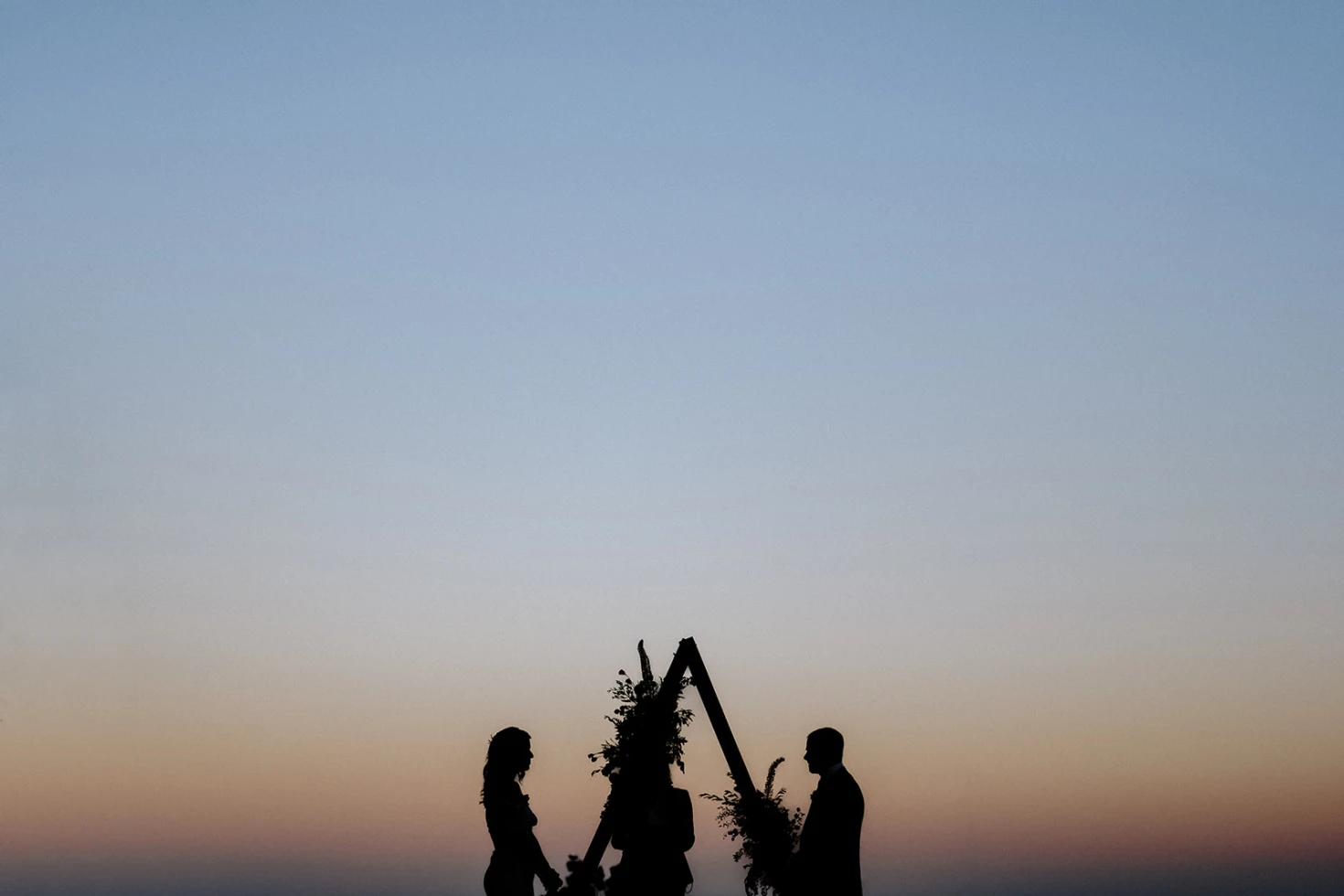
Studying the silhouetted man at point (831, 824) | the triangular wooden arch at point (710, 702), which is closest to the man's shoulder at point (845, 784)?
the silhouetted man at point (831, 824)

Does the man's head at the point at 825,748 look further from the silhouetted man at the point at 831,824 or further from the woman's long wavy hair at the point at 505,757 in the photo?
the woman's long wavy hair at the point at 505,757

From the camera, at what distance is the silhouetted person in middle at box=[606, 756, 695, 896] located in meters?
14.3

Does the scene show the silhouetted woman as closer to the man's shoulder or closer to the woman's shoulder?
the woman's shoulder

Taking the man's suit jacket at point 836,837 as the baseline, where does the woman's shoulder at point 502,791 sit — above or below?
above

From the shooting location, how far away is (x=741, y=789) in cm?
1487

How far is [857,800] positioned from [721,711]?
213cm

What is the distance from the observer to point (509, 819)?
13383 mm

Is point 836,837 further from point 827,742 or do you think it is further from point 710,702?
point 710,702

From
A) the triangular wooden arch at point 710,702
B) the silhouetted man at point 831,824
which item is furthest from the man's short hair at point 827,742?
the triangular wooden arch at point 710,702

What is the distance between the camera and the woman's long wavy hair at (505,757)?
1338 cm

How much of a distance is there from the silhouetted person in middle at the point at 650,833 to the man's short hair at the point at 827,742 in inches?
70.9

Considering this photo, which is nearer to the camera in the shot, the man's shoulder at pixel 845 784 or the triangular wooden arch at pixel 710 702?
the man's shoulder at pixel 845 784

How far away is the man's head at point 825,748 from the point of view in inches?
529

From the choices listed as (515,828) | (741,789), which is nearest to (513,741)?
(515,828)
